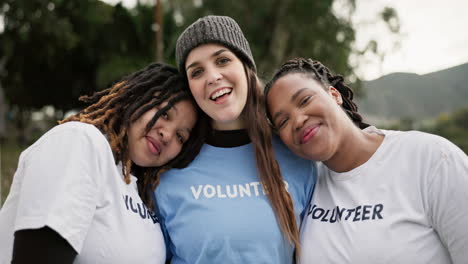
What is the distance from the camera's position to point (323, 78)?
2.95 m

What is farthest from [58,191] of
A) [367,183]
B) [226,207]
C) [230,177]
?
[367,183]

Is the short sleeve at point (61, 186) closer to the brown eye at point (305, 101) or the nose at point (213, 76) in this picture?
the nose at point (213, 76)

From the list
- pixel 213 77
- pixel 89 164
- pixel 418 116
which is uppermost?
pixel 213 77

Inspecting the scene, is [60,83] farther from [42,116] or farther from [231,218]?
[231,218]

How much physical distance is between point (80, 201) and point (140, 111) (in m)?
0.79

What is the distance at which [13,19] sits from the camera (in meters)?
15.9

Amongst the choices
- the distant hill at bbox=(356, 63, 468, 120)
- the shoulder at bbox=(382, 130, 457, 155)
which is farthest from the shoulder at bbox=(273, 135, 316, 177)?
the distant hill at bbox=(356, 63, 468, 120)

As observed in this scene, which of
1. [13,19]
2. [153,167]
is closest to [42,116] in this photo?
[13,19]

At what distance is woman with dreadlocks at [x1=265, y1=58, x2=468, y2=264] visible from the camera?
2.21m

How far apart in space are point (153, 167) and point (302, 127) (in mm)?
1027

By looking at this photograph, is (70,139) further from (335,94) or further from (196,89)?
(335,94)

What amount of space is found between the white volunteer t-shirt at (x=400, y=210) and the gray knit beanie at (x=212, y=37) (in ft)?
3.66

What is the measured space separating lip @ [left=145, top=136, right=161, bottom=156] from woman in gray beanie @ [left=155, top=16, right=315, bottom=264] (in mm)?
238

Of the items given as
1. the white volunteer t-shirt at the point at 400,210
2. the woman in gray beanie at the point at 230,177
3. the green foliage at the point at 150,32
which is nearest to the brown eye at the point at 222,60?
the woman in gray beanie at the point at 230,177
